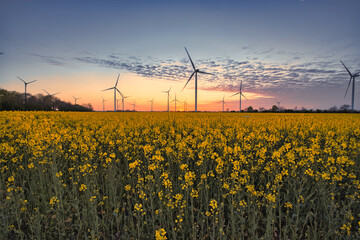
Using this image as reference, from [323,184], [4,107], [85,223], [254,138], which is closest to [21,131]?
[85,223]

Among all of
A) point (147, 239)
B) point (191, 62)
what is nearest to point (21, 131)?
point (147, 239)

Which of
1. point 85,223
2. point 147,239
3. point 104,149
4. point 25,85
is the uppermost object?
point 25,85

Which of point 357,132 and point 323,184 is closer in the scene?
point 323,184

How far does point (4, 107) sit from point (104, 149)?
53295 millimetres

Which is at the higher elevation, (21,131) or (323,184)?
(21,131)

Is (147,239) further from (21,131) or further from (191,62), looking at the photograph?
(191,62)

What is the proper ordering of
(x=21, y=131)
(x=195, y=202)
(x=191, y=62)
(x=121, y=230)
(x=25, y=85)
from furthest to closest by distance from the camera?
(x=25, y=85) → (x=191, y=62) → (x=21, y=131) → (x=195, y=202) → (x=121, y=230)

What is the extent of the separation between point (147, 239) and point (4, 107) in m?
58.5

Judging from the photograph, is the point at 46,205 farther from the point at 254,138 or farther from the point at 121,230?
the point at 254,138

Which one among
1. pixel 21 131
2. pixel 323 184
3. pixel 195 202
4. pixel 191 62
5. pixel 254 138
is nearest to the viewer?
pixel 323 184

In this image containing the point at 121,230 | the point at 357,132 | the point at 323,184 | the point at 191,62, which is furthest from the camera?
the point at 191,62

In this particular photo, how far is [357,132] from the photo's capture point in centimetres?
1036

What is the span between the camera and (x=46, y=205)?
5.13 m

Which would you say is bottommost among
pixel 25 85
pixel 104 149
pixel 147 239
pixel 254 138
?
pixel 147 239
